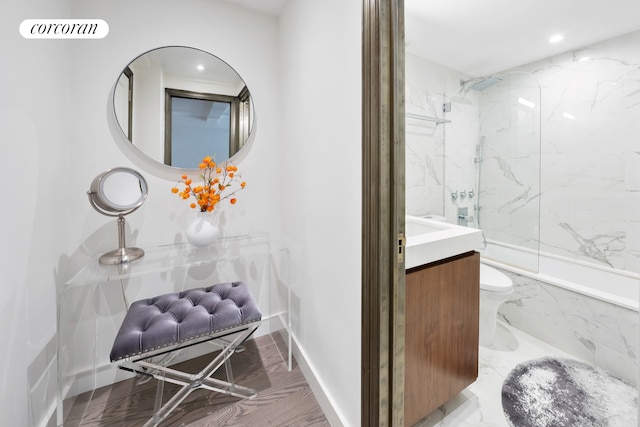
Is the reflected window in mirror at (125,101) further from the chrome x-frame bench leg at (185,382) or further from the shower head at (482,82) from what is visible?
the shower head at (482,82)

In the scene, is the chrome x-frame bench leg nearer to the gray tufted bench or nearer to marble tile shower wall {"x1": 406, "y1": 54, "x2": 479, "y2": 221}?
the gray tufted bench

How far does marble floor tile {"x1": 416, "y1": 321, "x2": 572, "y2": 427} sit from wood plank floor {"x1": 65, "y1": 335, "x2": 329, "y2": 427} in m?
0.66

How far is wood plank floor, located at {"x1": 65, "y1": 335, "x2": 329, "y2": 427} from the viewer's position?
4.37 feet

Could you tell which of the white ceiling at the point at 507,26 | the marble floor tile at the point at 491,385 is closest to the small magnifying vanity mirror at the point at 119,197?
the marble floor tile at the point at 491,385

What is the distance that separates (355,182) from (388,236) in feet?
0.86

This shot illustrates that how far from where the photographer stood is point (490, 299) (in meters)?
1.82

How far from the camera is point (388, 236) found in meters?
0.98

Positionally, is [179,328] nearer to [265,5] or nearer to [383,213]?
[383,213]

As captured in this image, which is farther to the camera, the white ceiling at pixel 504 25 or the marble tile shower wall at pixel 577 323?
the white ceiling at pixel 504 25

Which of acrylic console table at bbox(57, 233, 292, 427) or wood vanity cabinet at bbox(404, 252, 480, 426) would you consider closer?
wood vanity cabinet at bbox(404, 252, 480, 426)

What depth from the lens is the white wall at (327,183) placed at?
109cm

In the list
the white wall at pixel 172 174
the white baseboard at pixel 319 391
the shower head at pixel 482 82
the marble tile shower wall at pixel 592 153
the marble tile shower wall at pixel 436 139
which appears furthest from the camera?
the shower head at pixel 482 82

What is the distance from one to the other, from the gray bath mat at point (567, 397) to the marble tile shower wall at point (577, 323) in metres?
0.10

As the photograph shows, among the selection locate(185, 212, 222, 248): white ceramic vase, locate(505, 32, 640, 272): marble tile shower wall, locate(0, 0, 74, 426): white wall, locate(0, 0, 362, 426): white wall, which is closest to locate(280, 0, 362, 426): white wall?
locate(0, 0, 362, 426): white wall
